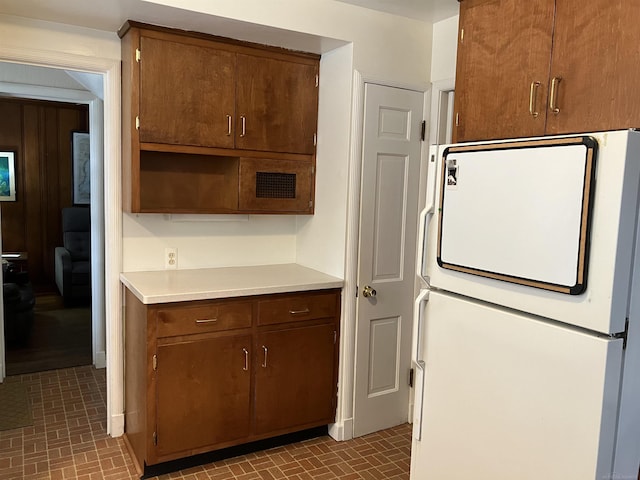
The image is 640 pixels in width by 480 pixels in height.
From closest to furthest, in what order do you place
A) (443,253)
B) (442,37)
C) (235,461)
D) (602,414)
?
(602,414) → (443,253) → (235,461) → (442,37)

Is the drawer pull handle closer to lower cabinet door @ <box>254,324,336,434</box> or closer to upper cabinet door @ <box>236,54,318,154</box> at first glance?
lower cabinet door @ <box>254,324,336,434</box>

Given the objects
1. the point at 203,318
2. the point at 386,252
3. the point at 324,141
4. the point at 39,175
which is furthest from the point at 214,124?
the point at 39,175

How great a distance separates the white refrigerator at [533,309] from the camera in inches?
55.8

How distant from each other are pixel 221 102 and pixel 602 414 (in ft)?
7.49

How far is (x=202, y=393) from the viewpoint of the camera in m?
2.64

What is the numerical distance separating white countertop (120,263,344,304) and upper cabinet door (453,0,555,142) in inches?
44.7

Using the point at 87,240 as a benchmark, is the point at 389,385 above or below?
below

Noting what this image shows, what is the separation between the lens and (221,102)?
2.85 m

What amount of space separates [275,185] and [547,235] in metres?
1.85

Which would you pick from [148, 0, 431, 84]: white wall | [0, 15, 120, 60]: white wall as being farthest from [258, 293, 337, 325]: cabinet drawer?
[0, 15, 120, 60]: white wall

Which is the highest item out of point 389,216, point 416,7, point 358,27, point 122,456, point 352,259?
point 416,7

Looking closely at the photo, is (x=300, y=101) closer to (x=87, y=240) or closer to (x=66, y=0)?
(x=66, y=0)

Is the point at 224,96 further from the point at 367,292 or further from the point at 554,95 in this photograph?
the point at 554,95

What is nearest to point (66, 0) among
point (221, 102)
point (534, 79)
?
point (221, 102)
